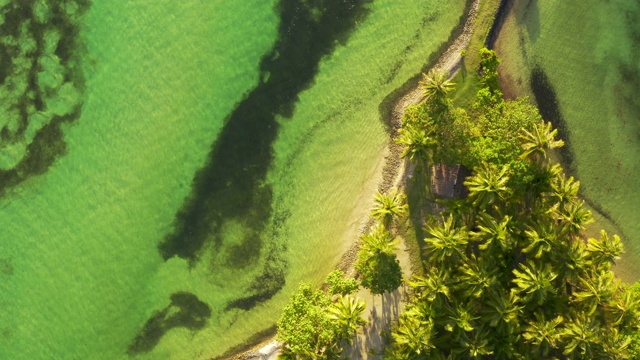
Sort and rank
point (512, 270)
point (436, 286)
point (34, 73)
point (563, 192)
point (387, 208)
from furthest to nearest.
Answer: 1. point (34, 73)
2. point (387, 208)
3. point (512, 270)
4. point (563, 192)
5. point (436, 286)

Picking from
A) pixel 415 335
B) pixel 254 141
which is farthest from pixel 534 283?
pixel 254 141

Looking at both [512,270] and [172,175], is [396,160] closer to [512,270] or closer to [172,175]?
[512,270]

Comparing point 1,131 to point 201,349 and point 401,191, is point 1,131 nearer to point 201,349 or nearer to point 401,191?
point 201,349

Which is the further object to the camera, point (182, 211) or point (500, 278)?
point (182, 211)

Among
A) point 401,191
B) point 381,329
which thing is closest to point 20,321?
point 381,329

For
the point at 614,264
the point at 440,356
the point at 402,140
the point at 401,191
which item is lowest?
the point at 614,264

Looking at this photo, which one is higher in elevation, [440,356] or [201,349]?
[201,349]

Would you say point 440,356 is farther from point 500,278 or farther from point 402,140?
point 402,140
